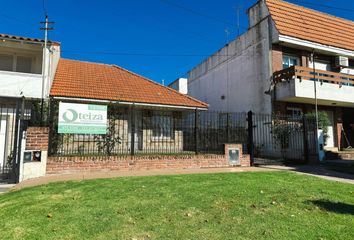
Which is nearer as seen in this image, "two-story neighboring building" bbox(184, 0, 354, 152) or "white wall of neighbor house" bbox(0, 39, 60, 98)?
"white wall of neighbor house" bbox(0, 39, 60, 98)

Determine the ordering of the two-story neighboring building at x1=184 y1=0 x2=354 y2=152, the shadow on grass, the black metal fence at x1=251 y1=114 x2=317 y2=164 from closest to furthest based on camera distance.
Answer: the shadow on grass
the black metal fence at x1=251 y1=114 x2=317 y2=164
the two-story neighboring building at x1=184 y1=0 x2=354 y2=152

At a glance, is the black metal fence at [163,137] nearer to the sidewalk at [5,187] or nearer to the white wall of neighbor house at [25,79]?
the sidewalk at [5,187]

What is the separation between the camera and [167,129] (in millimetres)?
12477

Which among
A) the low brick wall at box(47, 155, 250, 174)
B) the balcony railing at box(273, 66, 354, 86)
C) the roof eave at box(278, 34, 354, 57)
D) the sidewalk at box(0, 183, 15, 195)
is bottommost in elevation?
the sidewalk at box(0, 183, 15, 195)

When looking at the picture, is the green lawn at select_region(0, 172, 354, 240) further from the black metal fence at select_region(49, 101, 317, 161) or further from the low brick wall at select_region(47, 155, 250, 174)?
the black metal fence at select_region(49, 101, 317, 161)

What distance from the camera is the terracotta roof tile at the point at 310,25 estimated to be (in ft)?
57.8

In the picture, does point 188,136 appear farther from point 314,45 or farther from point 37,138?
point 314,45

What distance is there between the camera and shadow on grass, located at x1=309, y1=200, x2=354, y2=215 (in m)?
5.09

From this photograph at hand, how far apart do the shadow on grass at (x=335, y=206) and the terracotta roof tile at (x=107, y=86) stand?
1106 centimetres

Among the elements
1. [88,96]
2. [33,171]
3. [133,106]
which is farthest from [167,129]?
[33,171]

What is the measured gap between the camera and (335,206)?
538 centimetres

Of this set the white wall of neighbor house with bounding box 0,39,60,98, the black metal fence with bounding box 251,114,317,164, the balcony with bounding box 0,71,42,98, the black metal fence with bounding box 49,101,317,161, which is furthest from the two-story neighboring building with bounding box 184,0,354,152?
the balcony with bounding box 0,71,42,98

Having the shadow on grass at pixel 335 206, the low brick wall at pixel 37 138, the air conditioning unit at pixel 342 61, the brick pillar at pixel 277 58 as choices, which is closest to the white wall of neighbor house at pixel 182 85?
the brick pillar at pixel 277 58

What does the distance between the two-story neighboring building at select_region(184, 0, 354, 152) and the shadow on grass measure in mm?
11005
